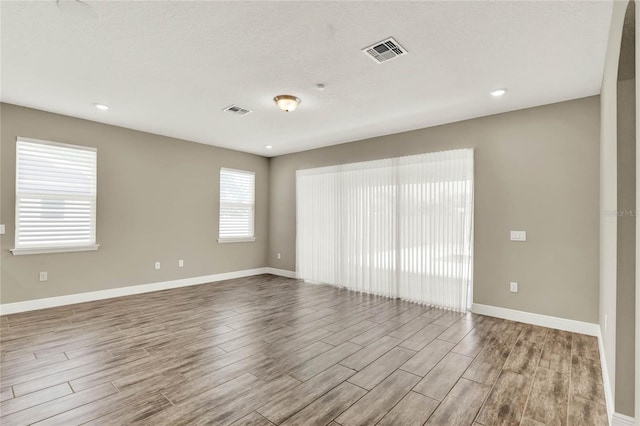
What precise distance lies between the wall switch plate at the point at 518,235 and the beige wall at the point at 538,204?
0.05 meters

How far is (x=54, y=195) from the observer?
14.9 feet

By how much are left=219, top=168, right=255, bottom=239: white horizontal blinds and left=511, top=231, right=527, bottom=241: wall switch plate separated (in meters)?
5.12

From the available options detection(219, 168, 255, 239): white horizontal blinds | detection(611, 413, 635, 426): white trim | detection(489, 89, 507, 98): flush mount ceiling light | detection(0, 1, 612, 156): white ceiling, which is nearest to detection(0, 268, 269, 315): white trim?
detection(219, 168, 255, 239): white horizontal blinds

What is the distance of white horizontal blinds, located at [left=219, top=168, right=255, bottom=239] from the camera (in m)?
6.69

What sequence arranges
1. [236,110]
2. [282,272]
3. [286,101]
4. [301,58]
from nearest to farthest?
[301,58], [286,101], [236,110], [282,272]

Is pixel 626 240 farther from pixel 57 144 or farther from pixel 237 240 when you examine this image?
pixel 57 144

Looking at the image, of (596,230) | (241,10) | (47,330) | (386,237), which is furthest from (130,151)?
(596,230)

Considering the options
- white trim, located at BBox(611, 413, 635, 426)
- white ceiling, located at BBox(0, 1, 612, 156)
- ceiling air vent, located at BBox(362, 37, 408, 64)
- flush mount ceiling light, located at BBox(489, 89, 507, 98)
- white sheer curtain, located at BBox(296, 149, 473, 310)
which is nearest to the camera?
white trim, located at BBox(611, 413, 635, 426)

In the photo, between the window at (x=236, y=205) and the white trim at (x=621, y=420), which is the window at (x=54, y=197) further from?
the white trim at (x=621, y=420)

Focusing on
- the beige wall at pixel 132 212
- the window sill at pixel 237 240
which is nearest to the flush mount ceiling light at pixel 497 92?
the beige wall at pixel 132 212

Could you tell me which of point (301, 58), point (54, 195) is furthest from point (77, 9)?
point (54, 195)

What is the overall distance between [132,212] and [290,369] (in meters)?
4.13

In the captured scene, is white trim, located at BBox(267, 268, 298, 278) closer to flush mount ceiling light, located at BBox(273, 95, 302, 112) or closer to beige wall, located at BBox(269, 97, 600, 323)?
beige wall, located at BBox(269, 97, 600, 323)

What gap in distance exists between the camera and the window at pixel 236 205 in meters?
6.68
